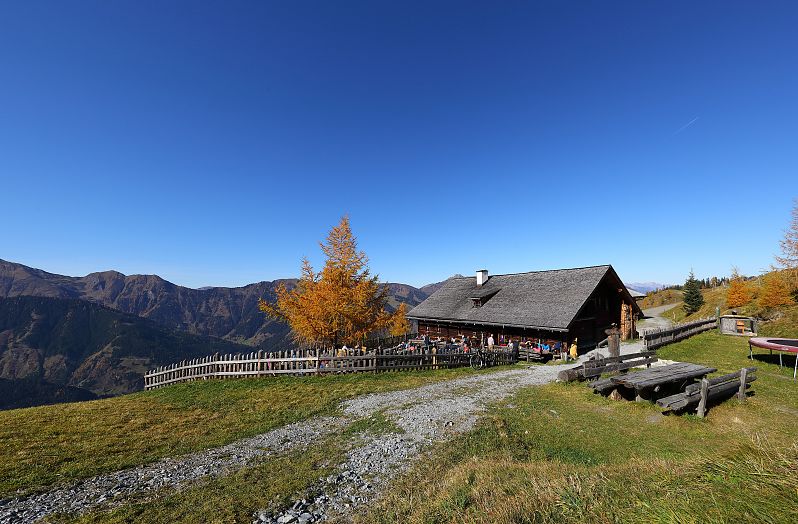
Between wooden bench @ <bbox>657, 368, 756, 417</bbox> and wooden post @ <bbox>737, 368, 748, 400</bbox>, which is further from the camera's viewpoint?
wooden post @ <bbox>737, 368, 748, 400</bbox>

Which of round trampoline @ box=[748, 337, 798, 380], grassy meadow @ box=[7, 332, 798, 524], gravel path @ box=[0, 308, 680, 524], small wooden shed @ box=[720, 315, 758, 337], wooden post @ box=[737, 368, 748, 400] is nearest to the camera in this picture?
grassy meadow @ box=[7, 332, 798, 524]

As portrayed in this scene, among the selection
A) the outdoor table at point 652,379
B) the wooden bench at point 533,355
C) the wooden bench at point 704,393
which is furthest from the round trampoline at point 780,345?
the wooden bench at point 533,355

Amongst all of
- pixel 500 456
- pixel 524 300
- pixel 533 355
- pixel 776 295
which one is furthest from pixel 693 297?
pixel 500 456

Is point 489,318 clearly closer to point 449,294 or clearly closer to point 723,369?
point 449,294

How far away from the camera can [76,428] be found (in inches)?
411

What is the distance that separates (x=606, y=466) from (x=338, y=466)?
5542 mm

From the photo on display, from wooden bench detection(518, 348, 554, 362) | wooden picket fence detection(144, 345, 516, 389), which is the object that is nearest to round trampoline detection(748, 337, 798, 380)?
wooden bench detection(518, 348, 554, 362)

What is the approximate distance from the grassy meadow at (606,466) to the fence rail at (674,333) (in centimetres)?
793

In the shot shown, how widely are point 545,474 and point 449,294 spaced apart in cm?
3159

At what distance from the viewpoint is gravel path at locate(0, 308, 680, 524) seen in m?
6.00

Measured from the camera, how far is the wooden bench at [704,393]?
10.1 meters

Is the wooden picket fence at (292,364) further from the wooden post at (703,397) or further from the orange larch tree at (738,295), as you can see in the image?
the orange larch tree at (738,295)

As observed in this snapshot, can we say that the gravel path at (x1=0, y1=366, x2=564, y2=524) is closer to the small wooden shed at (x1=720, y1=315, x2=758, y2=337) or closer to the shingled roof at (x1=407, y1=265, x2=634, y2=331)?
the shingled roof at (x1=407, y1=265, x2=634, y2=331)

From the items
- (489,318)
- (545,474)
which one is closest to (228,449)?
(545,474)
